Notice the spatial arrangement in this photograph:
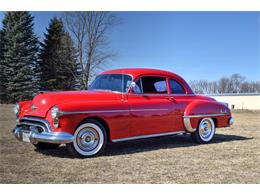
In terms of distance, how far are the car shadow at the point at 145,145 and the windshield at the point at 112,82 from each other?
105cm

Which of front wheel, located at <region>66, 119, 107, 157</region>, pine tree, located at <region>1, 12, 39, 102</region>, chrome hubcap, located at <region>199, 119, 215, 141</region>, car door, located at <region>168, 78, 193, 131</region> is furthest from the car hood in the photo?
chrome hubcap, located at <region>199, 119, 215, 141</region>

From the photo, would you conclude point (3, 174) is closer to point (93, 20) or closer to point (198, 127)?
point (93, 20)

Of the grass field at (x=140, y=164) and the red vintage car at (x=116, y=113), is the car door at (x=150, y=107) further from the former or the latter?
the grass field at (x=140, y=164)

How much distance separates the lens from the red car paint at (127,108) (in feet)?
16.3

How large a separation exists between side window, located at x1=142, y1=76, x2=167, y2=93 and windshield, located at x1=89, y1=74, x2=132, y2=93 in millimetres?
357

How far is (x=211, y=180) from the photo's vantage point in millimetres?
4039

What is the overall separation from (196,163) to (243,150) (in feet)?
5.04

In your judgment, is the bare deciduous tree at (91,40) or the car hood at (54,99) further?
the bare deciduous tree at (91,40)

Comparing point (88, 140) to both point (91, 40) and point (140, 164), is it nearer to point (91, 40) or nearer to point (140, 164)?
point (140, 164)

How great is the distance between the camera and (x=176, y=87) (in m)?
6.60

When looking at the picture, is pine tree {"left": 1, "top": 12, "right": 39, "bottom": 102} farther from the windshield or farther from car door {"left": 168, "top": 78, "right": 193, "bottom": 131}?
car door {"left": 168, "top": 78, "right": 193, "bottom": 131}

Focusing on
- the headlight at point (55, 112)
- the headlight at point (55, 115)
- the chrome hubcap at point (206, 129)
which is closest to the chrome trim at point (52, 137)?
the headlight at point (55, 115)

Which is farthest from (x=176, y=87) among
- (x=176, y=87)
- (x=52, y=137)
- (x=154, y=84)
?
(x=52, y=137)

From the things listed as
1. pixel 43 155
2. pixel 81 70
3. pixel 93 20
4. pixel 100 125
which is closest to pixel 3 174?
pixel 43 155
